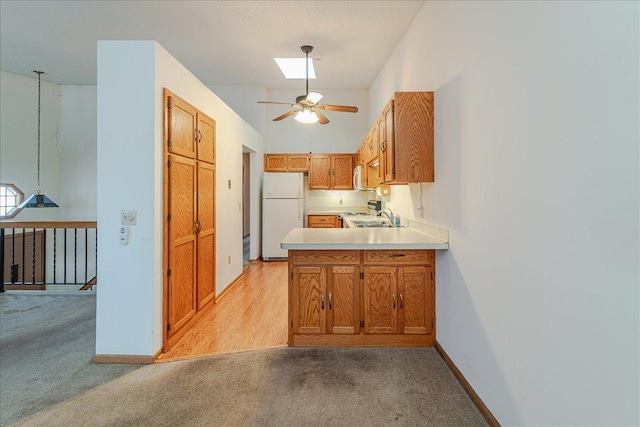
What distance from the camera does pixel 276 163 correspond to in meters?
6.11

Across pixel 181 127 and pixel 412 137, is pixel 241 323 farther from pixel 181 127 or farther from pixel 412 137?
pixel 412 137

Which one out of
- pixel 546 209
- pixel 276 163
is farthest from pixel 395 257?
pixel 276 163

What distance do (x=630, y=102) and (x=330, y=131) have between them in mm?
5611

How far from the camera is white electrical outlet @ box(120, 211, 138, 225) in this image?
7.55 feet

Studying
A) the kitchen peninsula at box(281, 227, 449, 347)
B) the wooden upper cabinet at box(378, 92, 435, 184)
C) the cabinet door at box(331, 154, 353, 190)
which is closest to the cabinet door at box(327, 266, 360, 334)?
the kitchen peninsula at box(281, 227, 449, 347)

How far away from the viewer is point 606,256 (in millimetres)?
997

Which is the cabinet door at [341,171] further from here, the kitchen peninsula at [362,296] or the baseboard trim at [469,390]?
the baseboard trim at [469,390]

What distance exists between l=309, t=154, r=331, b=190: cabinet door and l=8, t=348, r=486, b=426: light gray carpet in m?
4.08

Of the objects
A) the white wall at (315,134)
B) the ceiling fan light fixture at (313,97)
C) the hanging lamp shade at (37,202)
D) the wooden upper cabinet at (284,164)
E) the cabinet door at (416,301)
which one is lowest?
the cabinet door at (416,301)

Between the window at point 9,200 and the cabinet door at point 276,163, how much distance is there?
414 cm

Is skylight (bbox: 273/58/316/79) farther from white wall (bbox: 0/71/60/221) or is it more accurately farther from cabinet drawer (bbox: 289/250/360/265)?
white wall (bbox: 0/71/60/221)

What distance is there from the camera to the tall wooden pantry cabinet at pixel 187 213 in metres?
2.49

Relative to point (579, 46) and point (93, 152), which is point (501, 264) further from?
point (93, 152)

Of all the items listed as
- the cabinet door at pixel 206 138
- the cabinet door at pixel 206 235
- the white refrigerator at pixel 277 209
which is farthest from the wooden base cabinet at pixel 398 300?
the white refrigerator at pixel 277 209
